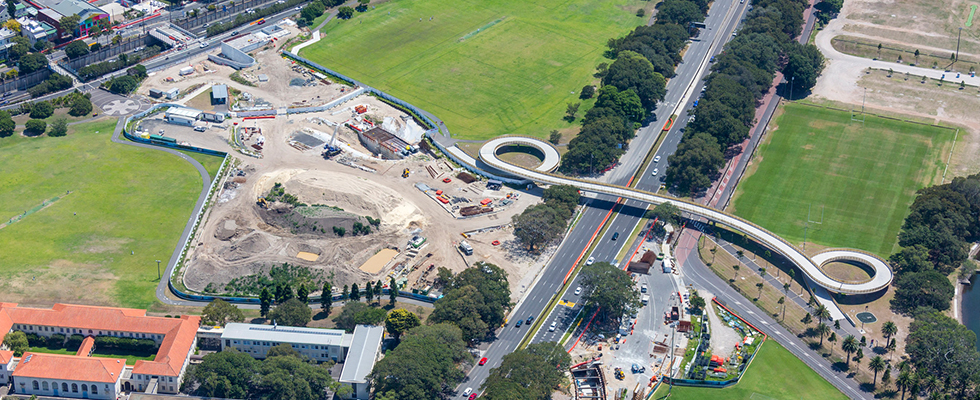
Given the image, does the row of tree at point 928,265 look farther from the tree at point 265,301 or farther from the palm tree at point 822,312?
the tree at point 265,301

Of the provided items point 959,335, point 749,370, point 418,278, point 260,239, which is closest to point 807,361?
point 749,370

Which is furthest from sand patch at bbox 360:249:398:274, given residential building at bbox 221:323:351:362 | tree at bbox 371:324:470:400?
tree at bbox 371:324:470:400

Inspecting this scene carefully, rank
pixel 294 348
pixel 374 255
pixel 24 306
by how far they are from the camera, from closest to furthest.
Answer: pixel 294 348
pixel 24 306
pixel 374 255

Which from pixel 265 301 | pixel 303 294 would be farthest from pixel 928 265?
pixel 265 301

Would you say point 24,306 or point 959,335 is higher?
point 959,335

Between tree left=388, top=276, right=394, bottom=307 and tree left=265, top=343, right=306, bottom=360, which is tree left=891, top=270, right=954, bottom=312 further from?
tree left=265, top=343, right=306, bottom=360

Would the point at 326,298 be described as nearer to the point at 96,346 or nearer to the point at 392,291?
the point at 392,291

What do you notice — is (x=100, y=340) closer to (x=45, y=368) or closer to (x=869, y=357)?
(x=45, y=368)
